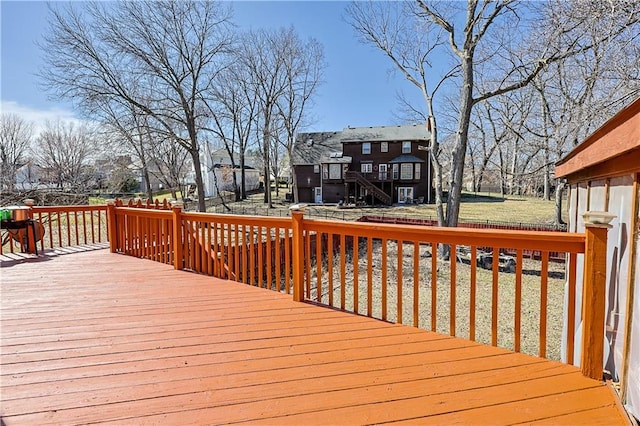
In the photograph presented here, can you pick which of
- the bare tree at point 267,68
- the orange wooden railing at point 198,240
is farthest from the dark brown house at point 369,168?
the orange wooden railing at point 198,240

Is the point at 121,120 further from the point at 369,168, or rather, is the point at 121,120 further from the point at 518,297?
the point at 369,168

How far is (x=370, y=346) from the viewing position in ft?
8.15

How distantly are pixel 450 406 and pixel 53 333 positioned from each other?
3.01 metres

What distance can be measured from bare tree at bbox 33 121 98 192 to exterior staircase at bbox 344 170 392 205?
17.7 meters

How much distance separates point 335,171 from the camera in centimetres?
2842

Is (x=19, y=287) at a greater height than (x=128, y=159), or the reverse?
(x=128, y=159)

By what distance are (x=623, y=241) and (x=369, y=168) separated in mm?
26428

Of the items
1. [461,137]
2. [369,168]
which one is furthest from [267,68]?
[461,137]

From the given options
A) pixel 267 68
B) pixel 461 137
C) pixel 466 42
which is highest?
pixel 267 68

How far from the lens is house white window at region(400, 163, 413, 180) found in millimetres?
27250

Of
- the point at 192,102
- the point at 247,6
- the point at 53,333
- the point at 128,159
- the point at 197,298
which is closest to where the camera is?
the point at 53,333

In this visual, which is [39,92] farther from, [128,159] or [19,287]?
[19,287]

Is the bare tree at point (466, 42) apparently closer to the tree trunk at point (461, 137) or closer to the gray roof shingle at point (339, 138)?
the tree trunk at point (461, 137)

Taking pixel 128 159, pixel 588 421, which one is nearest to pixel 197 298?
pixel 588 421
